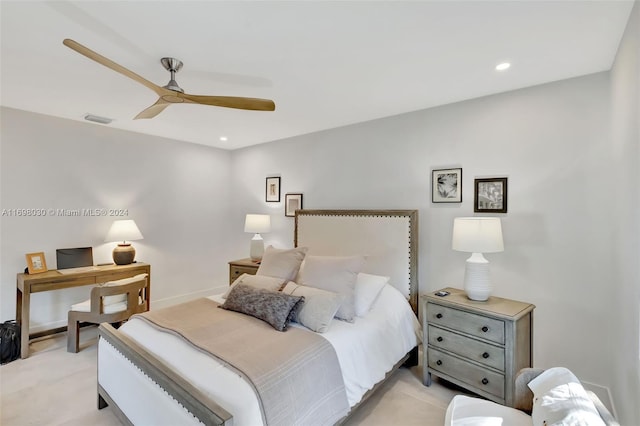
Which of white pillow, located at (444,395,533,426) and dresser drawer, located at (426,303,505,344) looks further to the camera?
dresser drawer, located at (426,303,505,344)

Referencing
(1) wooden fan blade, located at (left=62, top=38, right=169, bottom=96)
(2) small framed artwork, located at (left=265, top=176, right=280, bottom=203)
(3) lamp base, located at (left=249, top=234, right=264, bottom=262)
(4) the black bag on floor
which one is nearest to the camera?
(1) wooden fan blade, located at (left=62, top=38, right=169, bottom=96)

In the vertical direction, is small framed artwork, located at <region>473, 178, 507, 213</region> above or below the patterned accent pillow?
above

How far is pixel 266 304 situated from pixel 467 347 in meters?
1.54

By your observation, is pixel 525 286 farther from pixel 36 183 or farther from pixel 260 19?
pixel 36 183

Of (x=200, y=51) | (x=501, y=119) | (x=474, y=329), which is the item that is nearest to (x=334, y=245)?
(x=474, y=329)

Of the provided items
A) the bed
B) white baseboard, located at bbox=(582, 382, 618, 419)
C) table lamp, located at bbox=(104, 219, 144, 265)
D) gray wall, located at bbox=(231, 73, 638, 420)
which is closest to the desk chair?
table lamp, located at bbox=(104, 219, 144, 265)

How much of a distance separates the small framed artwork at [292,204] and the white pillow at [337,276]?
1.45 metres

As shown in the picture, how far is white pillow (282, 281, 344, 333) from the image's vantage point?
2.18m

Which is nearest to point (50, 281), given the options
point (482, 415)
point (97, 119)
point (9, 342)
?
point (9, 342)

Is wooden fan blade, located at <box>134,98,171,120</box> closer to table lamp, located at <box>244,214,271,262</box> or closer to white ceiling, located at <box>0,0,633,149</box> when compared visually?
white ceiling, located at <box>0,0,633,149</box>

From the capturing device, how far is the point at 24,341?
295 centimetres

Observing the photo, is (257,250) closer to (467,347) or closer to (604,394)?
(467,347)

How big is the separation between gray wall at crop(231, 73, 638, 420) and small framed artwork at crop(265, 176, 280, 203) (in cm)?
168

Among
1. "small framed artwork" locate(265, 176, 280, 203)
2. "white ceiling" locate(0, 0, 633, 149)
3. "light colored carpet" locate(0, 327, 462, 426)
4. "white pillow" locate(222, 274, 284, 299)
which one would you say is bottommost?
"light colored carpet" locate(0, 327, 462, 426)
